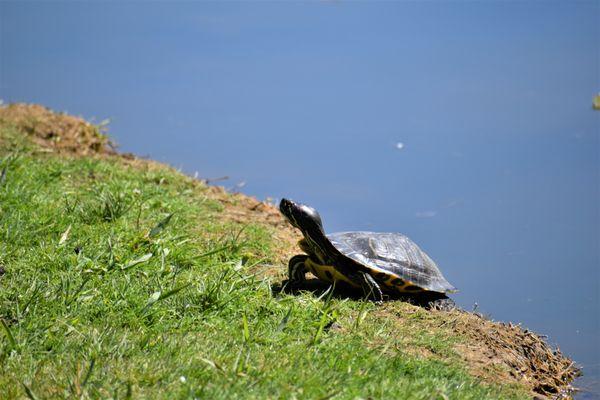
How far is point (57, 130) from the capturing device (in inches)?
430

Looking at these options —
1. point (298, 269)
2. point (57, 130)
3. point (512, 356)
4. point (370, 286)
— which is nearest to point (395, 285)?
point (370, 286)

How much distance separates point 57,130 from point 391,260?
20.8 ft

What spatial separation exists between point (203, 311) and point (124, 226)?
1877 millimetres

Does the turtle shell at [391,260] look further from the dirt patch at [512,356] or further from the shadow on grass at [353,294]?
the dirt patch at [512,356]

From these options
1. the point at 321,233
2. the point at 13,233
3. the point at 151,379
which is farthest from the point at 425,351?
the point at 13,233

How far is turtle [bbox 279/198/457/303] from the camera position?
20.7 feet

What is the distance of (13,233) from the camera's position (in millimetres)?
6336

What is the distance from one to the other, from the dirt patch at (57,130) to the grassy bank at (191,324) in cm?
251

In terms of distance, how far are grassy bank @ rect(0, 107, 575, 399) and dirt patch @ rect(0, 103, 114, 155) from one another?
98.7 inches

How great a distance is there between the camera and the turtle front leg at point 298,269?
6.45m

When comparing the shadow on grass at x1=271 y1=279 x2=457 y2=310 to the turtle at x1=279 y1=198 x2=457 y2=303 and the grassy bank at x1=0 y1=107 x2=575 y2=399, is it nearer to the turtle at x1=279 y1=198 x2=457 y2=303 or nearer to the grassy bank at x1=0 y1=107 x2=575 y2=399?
the turtle at x1=279 y1=198 x2=457 y2=303

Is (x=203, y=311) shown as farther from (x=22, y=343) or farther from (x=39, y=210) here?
(x=39, y=210)

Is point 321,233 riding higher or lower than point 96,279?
higher

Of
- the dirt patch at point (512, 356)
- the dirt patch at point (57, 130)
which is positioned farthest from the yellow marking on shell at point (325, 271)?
the dirt patch at point (57, 130)
